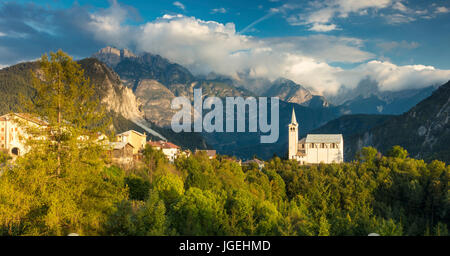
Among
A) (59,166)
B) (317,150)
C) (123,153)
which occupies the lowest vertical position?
(317,150)

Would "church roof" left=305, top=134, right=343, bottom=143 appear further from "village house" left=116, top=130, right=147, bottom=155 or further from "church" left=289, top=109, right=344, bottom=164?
"village house" left=116, top=130, right=147, bottom=155

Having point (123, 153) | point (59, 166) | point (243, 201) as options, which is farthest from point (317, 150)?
point (59, 166)

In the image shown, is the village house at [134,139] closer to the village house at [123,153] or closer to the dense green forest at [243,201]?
the village house at [123,153]

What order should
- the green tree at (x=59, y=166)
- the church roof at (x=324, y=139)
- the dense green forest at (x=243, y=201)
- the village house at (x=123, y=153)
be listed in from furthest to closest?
1. the church roof at (x=324, y=139)
2. the village house at (x=123, y=153)
3. the dense green forest at (x=243, y=201)
4. the green tree at (x=59, y=166)

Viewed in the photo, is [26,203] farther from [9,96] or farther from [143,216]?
[9,96]

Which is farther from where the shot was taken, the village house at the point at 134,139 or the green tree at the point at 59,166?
the village house at the point at 134,139

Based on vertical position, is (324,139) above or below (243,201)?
above

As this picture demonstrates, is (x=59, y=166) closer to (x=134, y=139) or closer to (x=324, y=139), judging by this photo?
(x=134, y=139)

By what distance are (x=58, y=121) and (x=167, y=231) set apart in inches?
529

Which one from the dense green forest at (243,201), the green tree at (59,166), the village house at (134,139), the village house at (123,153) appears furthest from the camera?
the village house at (134,139)

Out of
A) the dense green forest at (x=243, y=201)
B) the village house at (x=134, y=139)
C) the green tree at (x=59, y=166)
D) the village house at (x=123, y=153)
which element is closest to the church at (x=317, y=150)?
the dense green forest at (x=243, y=201)

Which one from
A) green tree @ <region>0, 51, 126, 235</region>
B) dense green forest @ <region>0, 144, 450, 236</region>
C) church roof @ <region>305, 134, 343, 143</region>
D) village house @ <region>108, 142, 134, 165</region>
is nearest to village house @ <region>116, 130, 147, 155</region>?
village house @ <region>108, 142, 134, 165</region>

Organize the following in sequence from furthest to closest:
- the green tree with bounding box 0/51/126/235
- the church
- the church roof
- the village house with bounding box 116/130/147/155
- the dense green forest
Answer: the church roof < the church < the village house with bounding box 116/130/147/155 < the dense green forest < the green tree with bounding box 0/51/126/235
